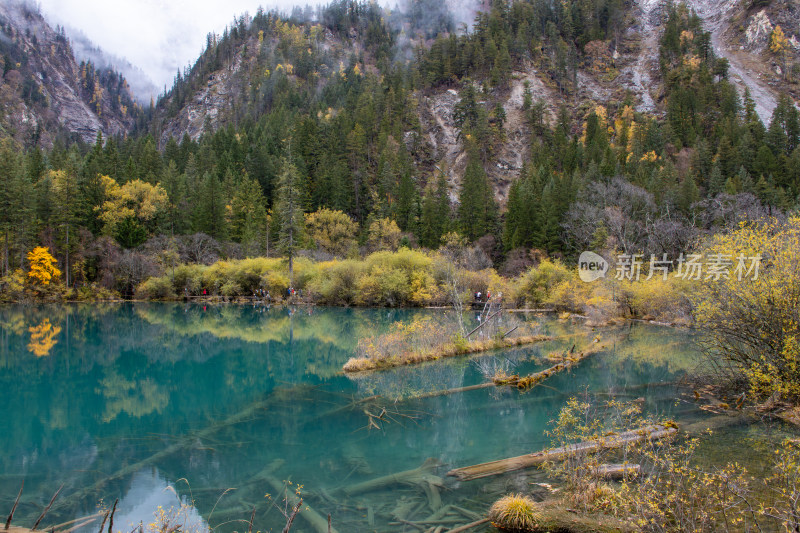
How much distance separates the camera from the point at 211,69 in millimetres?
144000

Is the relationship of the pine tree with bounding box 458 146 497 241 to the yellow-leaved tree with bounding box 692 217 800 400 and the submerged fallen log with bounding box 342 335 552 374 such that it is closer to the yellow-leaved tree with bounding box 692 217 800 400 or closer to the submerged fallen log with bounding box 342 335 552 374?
the submerged fallen log with bounding box 342 335 552 374

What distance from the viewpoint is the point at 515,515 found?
718cm

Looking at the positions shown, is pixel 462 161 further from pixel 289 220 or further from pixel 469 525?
pixel 469 525

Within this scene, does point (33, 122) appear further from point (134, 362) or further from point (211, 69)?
point (134, 362)

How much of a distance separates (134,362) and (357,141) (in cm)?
6475

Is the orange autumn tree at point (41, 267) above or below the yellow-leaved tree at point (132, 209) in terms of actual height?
below

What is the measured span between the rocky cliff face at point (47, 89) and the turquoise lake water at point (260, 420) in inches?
4402

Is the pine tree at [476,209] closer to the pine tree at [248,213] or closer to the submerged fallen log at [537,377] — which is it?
the pine tree at [248,213]

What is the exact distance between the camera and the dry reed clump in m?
7.11

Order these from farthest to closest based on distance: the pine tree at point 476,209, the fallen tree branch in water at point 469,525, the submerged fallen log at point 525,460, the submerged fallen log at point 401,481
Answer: the pine tree at point 476,209 < the submerged fallen log at point 525,460 < the submerged fallen log at point 401,481 < the fallen tree branch in water at point 469,525

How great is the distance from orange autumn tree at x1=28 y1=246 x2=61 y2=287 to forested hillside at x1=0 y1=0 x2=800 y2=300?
86.0 inches

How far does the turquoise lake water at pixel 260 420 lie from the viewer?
8648 mm

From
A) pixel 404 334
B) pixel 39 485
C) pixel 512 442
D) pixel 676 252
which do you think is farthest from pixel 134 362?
pixel 676 252

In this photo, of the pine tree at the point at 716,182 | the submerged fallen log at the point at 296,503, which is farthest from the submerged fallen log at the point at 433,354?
the pine tree at the point at 716,182
